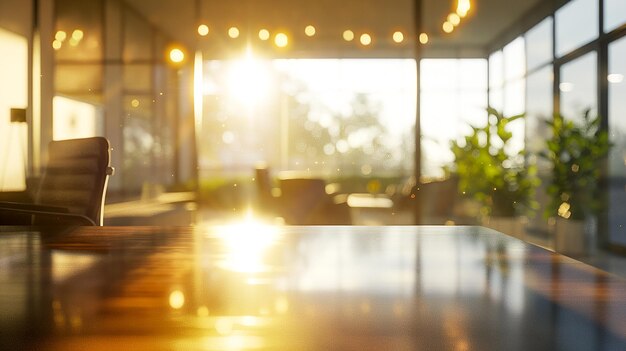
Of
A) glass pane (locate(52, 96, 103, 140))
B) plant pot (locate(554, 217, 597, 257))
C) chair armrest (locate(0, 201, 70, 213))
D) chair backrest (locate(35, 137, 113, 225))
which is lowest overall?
plant pot (locate(554, 217, 597, 257))

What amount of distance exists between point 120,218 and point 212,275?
488 centimetres

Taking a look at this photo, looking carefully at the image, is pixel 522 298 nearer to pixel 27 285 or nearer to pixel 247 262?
pixel 247 262

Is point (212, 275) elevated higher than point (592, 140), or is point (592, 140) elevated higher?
point (592, 140)

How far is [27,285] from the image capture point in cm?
81

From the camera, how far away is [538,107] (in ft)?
28.3

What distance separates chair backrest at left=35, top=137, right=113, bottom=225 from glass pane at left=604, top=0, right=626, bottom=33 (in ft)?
17.3

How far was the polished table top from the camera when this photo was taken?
542mm

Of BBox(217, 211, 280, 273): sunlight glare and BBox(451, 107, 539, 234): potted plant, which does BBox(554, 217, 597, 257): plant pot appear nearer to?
BBox(451, 107, 539, 234): potted plant

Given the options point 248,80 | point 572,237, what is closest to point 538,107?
point 572,237

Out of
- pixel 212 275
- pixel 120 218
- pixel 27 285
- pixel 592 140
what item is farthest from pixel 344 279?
pixel 592 140

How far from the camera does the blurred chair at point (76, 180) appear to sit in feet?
8.74

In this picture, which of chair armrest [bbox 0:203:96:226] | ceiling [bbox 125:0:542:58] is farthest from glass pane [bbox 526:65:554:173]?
chair armrest [bbox 0:203:96:226]

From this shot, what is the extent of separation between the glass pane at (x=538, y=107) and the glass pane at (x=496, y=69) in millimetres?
1228

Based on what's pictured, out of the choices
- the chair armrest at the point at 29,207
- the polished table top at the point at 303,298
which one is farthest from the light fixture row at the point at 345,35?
the polished table top at the point at 303,298
